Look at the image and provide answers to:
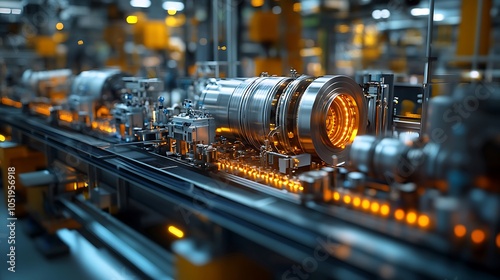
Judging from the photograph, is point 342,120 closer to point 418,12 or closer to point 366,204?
point 366,204

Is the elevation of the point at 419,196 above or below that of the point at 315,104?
below

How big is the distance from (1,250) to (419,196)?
2.69 m

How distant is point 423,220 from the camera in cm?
120

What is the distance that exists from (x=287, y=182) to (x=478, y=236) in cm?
83

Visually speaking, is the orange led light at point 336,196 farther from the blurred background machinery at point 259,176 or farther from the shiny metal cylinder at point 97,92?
the shiny metal cylinder at point 97,92

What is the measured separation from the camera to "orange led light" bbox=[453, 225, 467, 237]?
1068 mm

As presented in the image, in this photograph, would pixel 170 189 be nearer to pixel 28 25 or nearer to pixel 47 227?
pixel 47 227

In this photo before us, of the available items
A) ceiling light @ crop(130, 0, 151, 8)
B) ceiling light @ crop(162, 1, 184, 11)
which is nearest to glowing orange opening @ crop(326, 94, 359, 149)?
ceiling light @ crop(130, 0, 151, 8)

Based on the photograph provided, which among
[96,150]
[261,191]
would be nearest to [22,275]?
[96,150]

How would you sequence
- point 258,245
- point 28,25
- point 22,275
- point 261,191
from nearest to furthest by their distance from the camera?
point 258,245 → point 261,191 → point 22,275 → point 28,25

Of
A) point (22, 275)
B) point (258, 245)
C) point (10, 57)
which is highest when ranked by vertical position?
point (10, 57)

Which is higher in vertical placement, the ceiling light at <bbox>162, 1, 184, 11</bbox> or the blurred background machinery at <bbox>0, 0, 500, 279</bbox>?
the ceiling light at <bbox>162, 1, 184, 11</bbox>

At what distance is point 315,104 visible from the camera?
189 cm

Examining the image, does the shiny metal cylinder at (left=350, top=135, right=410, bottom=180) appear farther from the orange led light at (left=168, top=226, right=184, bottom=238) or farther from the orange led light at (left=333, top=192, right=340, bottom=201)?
the orange led light at (left=168, top=226, right=184, bottom=238)
